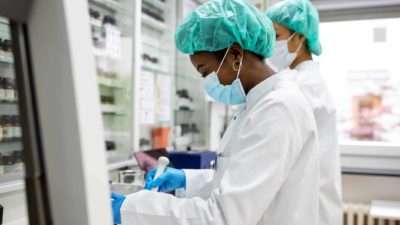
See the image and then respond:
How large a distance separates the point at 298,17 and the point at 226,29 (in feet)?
2.80

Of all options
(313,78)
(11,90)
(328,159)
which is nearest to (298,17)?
(313,78)

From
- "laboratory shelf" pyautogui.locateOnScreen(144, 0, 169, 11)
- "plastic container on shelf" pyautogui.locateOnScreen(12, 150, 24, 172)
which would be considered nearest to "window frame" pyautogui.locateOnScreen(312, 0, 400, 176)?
"laboratory shelf" pyautogui.locateOnScreen(144, 0, 169, 11)

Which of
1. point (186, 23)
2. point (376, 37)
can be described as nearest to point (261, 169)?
point (186, 23)

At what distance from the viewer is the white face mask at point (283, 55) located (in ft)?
5.90

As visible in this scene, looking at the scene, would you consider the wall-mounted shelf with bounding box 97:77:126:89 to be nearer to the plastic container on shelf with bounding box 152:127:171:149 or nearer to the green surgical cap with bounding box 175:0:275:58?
the plastic container on shelf with bounding box 152:127:171:149

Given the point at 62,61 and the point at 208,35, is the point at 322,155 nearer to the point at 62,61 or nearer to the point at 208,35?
the point at 208,35

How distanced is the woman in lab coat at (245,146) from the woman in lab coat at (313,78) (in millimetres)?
492

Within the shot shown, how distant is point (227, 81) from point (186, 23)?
22 centimetres

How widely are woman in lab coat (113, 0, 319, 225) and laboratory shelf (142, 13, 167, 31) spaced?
5.00 ft

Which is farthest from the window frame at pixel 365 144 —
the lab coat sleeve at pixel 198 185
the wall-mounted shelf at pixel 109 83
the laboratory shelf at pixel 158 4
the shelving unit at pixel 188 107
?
the lab coat sleeve at pixel 198 185

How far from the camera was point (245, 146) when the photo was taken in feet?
2.93

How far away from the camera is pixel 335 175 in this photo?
149 cm

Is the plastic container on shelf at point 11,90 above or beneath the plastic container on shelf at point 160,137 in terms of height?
above

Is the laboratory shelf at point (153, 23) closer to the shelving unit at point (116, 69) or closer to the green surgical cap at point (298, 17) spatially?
the shelving unit at point (116, 69)
